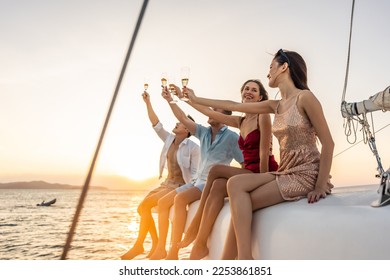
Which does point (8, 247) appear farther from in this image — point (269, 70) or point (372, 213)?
point (372, 213)

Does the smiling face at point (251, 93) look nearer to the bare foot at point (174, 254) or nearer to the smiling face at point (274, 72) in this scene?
the smiling face at point (274, 72)

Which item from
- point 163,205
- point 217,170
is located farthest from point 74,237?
point 163,205

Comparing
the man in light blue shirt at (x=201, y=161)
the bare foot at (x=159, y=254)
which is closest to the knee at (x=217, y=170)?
the man in light blue shirt at (x=201, y=161)

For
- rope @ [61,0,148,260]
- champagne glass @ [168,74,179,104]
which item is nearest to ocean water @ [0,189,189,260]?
rope @ [61,0,148,260]

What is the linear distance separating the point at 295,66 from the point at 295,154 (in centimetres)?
39

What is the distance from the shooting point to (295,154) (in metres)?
1.99

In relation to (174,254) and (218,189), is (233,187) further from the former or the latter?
(174,254)

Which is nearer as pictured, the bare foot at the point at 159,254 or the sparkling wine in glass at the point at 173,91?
the sparkling wine in glass at the point at 173,91

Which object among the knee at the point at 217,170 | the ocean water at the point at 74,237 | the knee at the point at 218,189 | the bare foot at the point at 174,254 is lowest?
the ocean water at the point at 74,237

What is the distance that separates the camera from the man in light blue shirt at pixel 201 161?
283cm

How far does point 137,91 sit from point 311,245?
228 cm

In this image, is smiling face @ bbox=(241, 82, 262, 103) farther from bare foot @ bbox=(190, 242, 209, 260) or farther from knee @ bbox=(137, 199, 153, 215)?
knee @ bbox=(137, 199, 153, 215)

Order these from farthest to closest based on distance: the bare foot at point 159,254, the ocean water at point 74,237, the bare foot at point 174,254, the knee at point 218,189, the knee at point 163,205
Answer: the ocean water at point 74,237 < the knee at point 163,205 < the bare foot at point 159,254 < the bare foot at point 174,254 < the knee at point 218,189

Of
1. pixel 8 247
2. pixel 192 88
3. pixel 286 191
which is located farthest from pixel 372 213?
pixel 8 247
